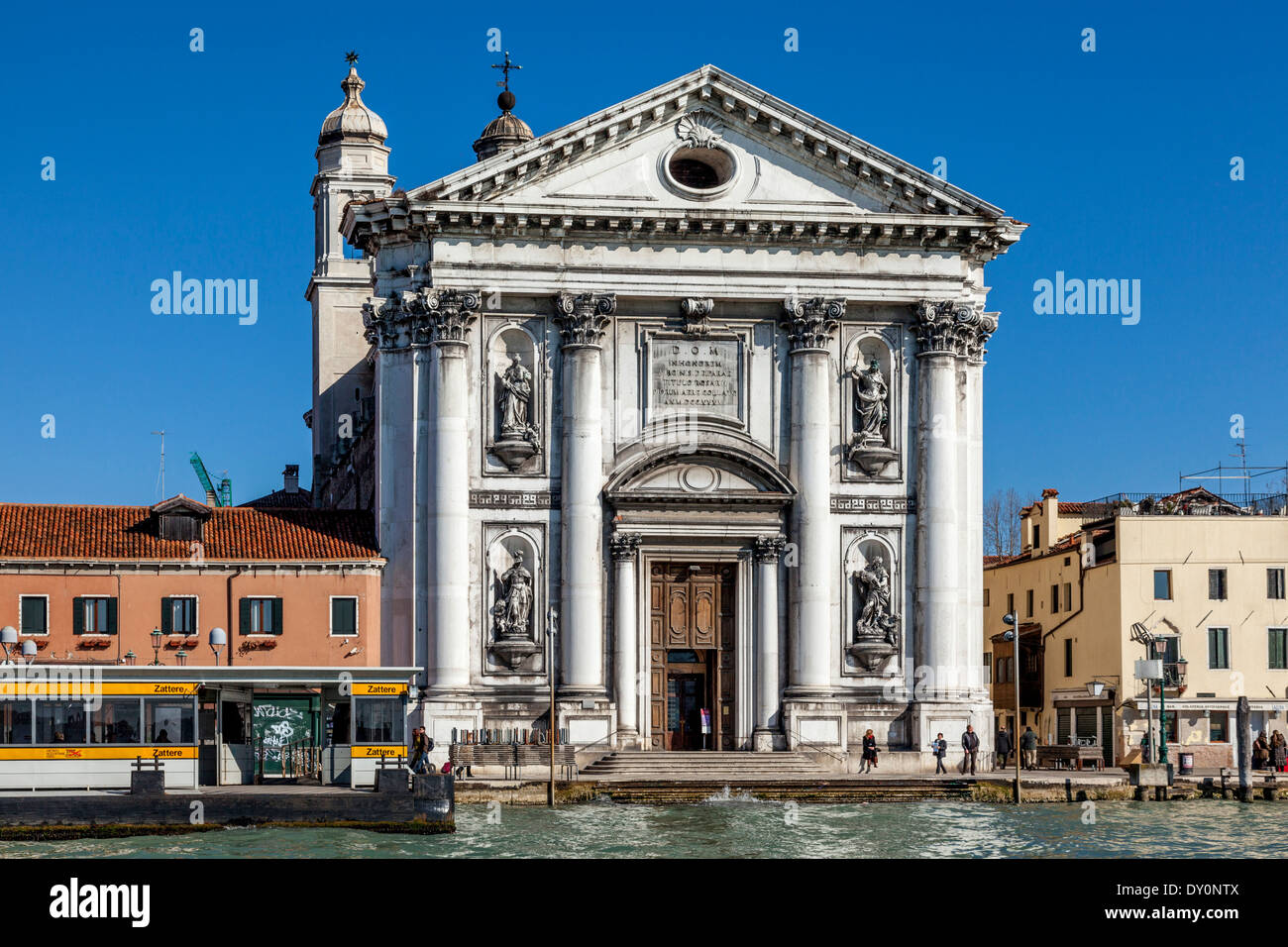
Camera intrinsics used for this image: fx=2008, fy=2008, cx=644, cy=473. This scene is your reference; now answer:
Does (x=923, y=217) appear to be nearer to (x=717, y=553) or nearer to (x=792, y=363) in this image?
(x=792, y=363)

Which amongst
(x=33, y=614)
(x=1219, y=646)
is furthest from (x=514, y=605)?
(x=1219, y=646)

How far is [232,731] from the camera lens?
35.9 metres

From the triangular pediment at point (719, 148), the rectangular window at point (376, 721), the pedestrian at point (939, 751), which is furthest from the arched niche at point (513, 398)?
the rectangular window at point (376, 721)

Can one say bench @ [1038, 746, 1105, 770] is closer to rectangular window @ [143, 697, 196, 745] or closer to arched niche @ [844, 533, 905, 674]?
arched niche @ [844, 533, 905, 674]

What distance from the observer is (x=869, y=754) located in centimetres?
4503

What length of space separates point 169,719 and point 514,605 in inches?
494

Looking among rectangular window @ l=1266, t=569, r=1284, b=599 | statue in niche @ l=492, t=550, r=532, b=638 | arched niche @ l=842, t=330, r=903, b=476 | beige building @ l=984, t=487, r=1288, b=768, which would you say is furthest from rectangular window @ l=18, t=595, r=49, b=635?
rectangular window @ l=1266, t=569, r=1284, b=599

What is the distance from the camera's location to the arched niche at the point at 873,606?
47188 millimetres

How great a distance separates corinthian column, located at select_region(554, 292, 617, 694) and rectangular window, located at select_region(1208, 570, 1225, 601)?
20.9m

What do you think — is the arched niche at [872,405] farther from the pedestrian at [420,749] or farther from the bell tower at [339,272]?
the bell tower at [339,272]

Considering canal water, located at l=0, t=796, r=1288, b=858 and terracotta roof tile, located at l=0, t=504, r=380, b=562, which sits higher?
terracotta roof tile, located at l=0, t=504, r=380, b=562

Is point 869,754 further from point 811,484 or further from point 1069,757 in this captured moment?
point 1069,757

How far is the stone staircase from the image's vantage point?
137 ft
